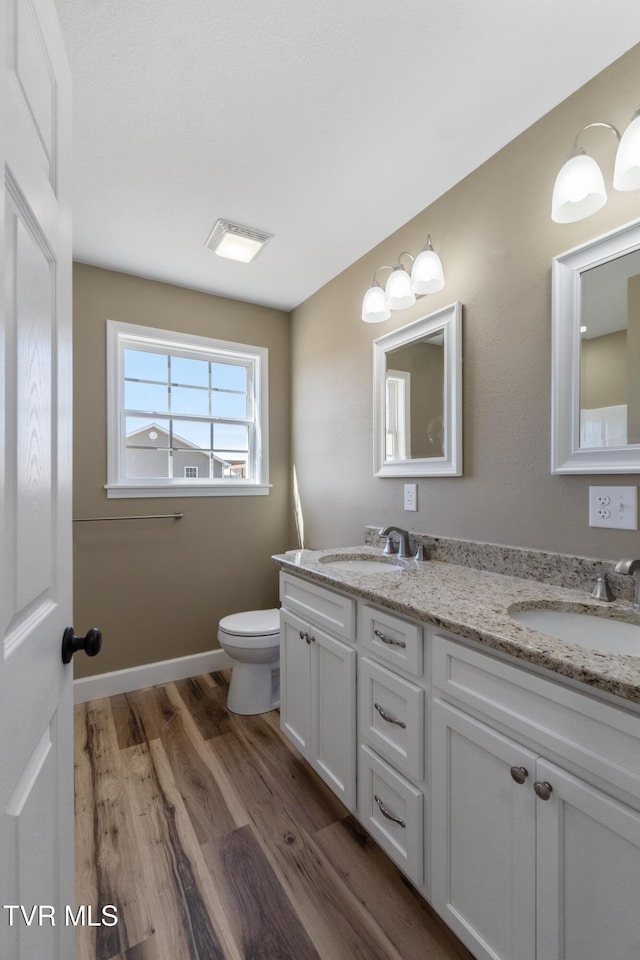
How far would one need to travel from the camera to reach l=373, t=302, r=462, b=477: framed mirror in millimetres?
1694

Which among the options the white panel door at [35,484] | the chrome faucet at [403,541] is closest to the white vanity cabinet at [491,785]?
the chrome faucet at [403,541]

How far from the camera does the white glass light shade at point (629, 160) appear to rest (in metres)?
1.05

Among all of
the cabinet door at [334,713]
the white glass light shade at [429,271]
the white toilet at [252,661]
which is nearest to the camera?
the cabinet door at [334,713]

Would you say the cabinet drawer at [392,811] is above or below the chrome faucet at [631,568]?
below

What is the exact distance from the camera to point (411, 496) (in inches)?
76.0

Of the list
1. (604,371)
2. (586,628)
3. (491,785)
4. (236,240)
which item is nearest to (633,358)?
(604,371)

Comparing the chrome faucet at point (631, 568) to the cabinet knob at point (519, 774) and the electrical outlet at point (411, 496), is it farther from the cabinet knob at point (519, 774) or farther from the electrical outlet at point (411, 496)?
the electrical outlet at point (411, 496)

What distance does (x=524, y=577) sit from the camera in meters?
1.42

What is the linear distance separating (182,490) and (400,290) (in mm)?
1669

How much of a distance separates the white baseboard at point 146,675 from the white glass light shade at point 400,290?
228 centimetres

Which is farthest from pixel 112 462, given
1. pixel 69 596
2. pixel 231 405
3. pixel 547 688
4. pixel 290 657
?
pixel 547 688

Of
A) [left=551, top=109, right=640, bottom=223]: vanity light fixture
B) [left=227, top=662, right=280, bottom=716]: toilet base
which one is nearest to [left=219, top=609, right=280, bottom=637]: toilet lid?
[left=227, top=662, right=280, bottom=716]: toilet base

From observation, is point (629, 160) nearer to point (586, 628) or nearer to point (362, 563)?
point (586, 628)

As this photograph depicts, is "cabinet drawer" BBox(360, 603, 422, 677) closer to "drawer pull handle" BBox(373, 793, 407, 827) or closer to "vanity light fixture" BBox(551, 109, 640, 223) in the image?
"drawer pull handle" BBox(373, 793, 407, 827)
